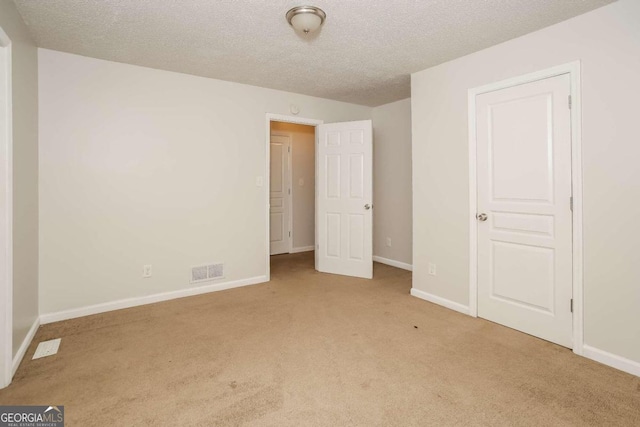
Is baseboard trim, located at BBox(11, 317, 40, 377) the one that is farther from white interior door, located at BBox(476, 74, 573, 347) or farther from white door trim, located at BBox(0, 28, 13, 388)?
white interior door, located at BBox(476, 74, 573, 347)

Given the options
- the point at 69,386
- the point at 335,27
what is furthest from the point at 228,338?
the point at 335,27

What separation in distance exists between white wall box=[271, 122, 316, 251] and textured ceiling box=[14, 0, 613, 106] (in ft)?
8.19

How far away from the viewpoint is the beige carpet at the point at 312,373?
5.22 feet

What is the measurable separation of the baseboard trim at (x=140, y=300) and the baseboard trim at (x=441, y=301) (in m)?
1.83

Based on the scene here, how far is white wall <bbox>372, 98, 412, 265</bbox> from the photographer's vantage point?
4.48 meters

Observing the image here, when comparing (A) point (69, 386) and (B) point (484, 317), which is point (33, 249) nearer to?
(A) point (69, 386)

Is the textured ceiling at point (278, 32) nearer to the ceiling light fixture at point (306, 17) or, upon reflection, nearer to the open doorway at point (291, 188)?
the ceiling light fixture at point (306, 17)

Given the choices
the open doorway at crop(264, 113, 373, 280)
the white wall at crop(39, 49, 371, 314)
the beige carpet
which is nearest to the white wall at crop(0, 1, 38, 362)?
the white wall at crop(39, 49, 371, 314)

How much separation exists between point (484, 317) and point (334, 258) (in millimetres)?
2012

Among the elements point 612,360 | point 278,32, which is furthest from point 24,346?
point 612,360

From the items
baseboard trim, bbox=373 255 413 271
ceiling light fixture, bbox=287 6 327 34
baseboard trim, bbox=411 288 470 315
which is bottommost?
baseboard trim, bbox=411 288 470 315

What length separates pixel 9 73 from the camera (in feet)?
6.20

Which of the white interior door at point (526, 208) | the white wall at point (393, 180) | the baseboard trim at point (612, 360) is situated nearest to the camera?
the baseboard trim at point (612, 360)

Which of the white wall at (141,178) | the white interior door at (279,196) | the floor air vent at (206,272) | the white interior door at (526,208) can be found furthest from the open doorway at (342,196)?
the white interior door at (526,208)
